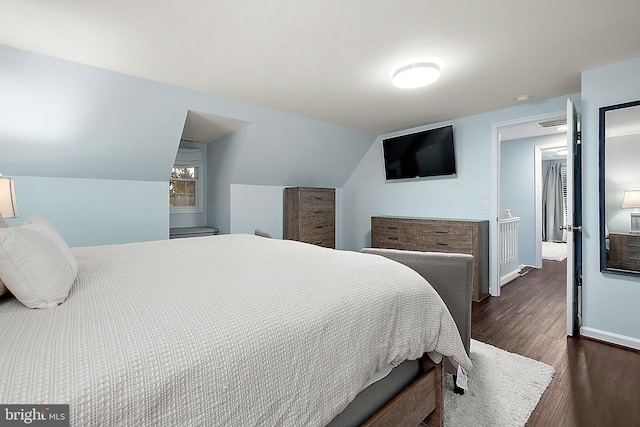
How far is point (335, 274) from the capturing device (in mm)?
1226

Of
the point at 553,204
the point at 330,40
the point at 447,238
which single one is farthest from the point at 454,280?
the point at 553,204

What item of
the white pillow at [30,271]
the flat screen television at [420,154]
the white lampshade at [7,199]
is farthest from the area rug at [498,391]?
the white lampshade at [7,199]

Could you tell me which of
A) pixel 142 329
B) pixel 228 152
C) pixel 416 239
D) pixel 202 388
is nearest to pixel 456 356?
pixel 202 388

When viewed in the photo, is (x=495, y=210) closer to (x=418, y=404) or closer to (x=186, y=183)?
(x=418, y=404)

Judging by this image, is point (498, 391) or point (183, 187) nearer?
point (498, 391)

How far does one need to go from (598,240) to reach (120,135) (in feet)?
14.8

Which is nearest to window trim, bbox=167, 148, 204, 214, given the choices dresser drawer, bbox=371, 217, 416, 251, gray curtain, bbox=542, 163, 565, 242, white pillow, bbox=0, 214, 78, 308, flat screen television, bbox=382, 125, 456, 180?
dresser drawer, bbox=371, 217, 416, 251

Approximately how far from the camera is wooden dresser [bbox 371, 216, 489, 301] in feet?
11.1

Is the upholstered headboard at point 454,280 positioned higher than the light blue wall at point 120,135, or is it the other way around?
the light blue wall at point 120,135

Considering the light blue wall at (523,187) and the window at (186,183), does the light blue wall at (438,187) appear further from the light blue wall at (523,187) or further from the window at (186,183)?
the window at (186,183)

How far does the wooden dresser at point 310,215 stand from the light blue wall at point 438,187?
25.1 inches

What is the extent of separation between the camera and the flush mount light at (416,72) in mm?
2320

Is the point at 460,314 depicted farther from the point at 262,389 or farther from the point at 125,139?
the point at 125,139

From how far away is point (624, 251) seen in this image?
233 centimetres
